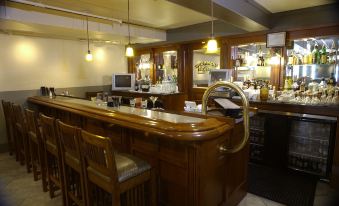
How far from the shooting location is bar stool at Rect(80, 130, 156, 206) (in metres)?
1.58

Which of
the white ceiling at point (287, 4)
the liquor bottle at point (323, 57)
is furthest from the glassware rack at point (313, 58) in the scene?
the white ceiling at point (287, 4)

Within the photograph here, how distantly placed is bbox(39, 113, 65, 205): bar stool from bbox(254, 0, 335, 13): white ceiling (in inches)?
129

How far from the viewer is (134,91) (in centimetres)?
618

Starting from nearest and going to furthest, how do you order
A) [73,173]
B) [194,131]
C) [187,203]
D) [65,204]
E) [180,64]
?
[194,131], [187,203], [65,204], [73,173], [180,64]

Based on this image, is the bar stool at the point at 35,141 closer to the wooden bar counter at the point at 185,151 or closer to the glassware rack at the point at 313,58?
the wooden bar counter at the point at 185,151

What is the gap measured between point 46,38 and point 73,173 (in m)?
3.84

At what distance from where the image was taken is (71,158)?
2.06m

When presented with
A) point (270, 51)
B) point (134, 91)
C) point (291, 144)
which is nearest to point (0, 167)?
point (134, 91)

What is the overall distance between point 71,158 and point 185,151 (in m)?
1.07

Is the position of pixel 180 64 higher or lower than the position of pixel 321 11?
lower

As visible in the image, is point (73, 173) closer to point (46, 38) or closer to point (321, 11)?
point (46, 38)

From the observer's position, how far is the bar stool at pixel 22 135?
3092 mm

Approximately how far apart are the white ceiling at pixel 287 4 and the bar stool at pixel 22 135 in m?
3.80

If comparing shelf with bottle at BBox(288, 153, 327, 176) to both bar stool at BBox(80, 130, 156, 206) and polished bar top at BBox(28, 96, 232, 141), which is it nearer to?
polished bar top at BBox(28, 96, 232, 141)
